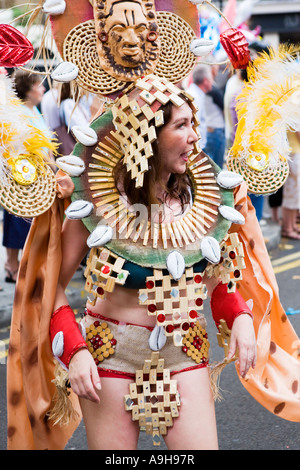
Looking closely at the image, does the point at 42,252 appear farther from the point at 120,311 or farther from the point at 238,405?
the point at 238,405

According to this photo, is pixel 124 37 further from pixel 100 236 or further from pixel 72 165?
pixel 100 236

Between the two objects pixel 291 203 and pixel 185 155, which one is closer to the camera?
pixel 185 155

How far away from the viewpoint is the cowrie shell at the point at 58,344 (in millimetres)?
2352

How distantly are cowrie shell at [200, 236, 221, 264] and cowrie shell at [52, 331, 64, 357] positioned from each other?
547 millimetres

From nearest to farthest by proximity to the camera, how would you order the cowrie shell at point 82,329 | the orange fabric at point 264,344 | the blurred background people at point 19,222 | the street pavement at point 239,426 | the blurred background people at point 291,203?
1. the cowrie shell at point 82,329
2. the orange fabric at point 264,344
3. the street pavement at point 239,426
4. the blurred background people at point 19,222
5. the blurred background people at point 291,203

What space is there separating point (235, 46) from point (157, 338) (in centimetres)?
113

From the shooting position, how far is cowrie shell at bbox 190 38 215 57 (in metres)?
2.65

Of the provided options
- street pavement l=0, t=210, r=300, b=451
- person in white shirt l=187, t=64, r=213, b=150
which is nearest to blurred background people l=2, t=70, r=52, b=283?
street pavement l=0, t=210, r=300, b=451

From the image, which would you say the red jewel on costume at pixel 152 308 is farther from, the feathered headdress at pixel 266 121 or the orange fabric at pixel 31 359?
the feathered headdress at pixel 266 121

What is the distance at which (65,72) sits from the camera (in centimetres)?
250

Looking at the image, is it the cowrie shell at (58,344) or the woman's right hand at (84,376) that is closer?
the woman's right hand at (84,376)

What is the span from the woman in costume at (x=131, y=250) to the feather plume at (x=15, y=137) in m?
0.10

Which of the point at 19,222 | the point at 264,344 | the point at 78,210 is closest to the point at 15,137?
the point at 78,210

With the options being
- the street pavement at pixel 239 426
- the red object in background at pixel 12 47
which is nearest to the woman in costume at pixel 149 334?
the red object in background at pixel 12 47
